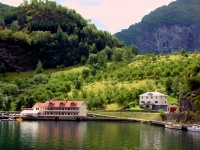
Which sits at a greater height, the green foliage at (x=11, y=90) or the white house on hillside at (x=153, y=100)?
the green foliage at (x=11, y=90)

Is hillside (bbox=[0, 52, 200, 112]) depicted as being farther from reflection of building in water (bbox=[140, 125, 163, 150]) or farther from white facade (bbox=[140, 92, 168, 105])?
reflection of building in water (bbox=[140, 125, 163, 150])

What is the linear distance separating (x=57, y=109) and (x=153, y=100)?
42.0m

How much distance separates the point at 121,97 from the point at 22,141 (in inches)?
3012

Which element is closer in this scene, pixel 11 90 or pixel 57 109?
pixel 57 109

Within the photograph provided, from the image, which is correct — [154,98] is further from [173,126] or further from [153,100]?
[173,126]

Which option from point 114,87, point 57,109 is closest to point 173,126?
point 57,109

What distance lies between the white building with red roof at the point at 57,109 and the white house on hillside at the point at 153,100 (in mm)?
25314

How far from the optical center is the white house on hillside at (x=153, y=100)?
148m

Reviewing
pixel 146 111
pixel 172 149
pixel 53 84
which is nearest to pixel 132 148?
pixel 172 149

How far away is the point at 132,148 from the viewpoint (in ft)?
234

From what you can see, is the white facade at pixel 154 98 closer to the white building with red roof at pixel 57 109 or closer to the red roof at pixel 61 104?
the white building with red roof at pixel 57 109

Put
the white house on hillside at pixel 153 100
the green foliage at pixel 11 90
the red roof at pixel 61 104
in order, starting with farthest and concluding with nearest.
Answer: the green foliage at pixel 11 90
the red roof at pixel 61 104
the white house on hillside at pixel 153 100

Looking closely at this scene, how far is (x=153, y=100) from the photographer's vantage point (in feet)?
491

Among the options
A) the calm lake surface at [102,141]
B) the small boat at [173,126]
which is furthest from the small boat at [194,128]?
the calm lake surface at [102,141]
